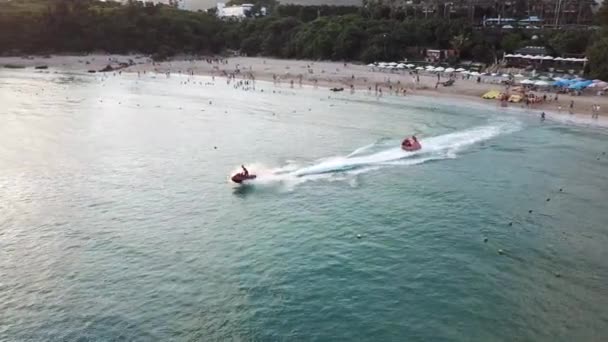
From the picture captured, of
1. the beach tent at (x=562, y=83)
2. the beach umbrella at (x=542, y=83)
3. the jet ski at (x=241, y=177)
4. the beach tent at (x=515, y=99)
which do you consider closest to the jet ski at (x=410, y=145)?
the jet ski at (x=241, y=177)

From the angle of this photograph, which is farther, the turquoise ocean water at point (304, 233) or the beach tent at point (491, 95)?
the beach tent at point (491, 95)

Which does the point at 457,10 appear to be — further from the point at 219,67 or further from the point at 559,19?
the point at 219,67

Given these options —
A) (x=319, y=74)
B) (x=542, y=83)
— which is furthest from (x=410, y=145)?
(x=319, y=74)

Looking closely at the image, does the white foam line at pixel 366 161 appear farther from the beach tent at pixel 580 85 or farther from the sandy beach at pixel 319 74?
the beach tent at pixel 580 85

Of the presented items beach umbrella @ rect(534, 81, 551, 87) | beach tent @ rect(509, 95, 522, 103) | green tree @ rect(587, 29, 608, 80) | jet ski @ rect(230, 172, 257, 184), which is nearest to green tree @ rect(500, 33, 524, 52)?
green tree @ rect(587, 29, 608, 80)

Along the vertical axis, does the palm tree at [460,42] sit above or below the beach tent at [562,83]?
above

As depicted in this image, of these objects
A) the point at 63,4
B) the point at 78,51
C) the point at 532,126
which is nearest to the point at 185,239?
the point at 532,126
